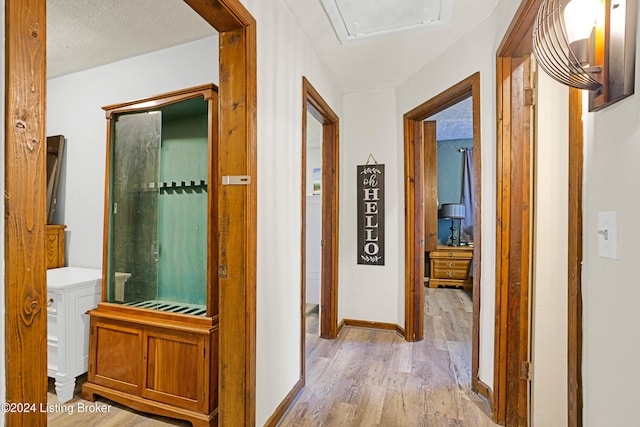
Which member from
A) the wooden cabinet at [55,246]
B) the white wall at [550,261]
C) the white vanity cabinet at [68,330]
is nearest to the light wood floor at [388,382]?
the white wall at [550,261]

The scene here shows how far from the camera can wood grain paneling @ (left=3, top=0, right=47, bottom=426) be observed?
0.67 m

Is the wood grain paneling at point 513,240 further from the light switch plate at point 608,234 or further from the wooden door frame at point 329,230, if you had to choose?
the wooden door frame at point 329,230

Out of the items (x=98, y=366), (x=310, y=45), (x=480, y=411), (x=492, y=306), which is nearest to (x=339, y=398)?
(x=480, y=411)

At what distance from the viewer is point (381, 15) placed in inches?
80.3

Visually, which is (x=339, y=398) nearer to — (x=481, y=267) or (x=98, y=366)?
(x=481, y=267)

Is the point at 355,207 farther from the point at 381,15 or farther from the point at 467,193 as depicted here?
the point at 467,193

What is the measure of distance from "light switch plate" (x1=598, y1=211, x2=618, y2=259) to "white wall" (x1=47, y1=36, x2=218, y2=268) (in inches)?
99.4

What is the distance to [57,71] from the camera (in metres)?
2.57

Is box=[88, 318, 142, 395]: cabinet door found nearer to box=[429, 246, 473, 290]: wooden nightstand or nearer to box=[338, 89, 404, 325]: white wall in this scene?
box=[338, 89, 404, 325]: white wall

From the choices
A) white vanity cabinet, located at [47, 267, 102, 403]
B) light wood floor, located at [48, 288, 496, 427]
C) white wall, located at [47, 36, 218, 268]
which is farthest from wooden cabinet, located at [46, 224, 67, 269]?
light wood floor, located at [48, 288, 496, 427]

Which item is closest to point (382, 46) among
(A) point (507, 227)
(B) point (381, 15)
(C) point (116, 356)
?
(B) point (381, 15)

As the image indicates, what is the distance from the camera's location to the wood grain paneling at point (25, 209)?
667 mm

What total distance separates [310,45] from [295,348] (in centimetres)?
218

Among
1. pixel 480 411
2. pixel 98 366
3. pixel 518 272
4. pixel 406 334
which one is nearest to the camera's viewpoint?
pixel 518 272
